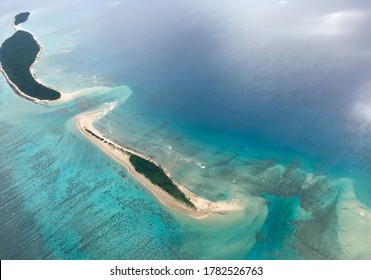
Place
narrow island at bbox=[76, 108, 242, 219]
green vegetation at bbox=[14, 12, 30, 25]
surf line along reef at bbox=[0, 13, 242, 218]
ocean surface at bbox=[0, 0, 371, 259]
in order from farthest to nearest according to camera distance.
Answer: green vegetation at bbox=[14, 12, 30, 25] < surf line along reef at bbox=[0, 13, 242, 218] < narrow island at bbox=[76, 108, 242, 219] < ocean surface at bbox=[0, 0, 371, 259]

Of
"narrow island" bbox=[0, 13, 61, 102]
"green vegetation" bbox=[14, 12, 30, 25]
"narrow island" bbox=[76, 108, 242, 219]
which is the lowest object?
"narrow island" bbox=[76, 108, 242, 219]

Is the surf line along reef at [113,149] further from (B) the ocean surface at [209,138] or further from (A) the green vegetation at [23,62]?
(B) the ocean surface at [209,138]

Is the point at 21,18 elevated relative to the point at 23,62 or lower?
elevated

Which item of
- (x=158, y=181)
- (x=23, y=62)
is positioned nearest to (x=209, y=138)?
(x=158, y=181)

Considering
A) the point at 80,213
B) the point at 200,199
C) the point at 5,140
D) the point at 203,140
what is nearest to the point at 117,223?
the point at 80,213

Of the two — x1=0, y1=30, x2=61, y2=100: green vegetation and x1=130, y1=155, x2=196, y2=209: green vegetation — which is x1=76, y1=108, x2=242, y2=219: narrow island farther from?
x1=0, y1=30, x2=61, y2=100: green vegetation

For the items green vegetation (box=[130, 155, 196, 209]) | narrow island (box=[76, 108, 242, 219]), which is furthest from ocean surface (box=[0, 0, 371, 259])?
green vegetation (box=[130, 155, 196, 209])

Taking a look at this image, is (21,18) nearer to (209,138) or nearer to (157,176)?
(209,138)
